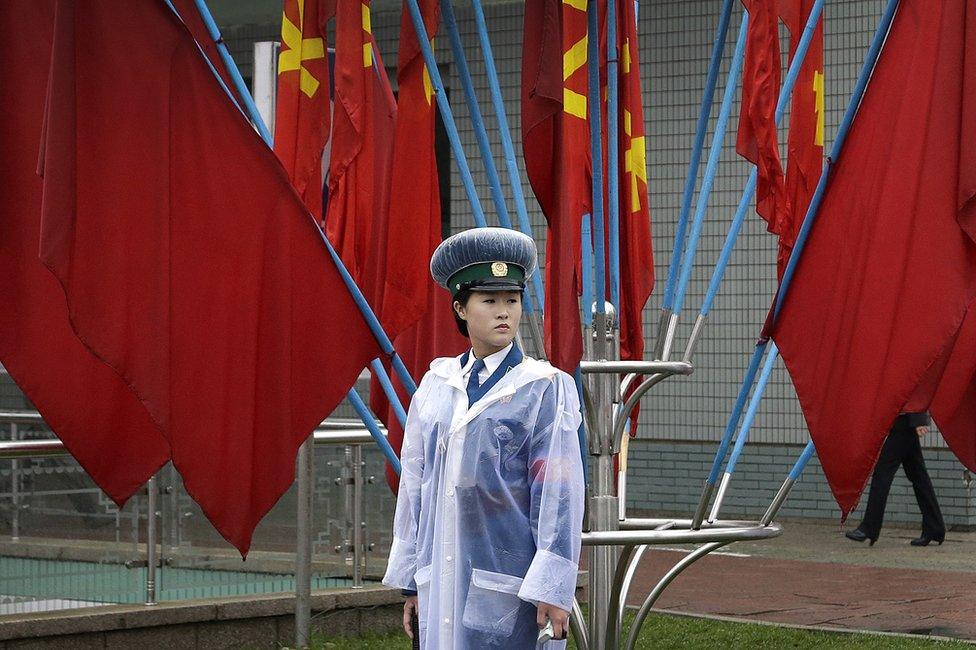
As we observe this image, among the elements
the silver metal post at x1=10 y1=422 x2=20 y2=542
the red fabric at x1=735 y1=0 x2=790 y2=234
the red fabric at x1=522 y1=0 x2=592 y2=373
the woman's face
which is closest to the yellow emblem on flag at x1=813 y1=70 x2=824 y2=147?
the red fabric at x1=735 y1=0 x2=790 y2=234

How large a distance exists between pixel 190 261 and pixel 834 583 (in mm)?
6727

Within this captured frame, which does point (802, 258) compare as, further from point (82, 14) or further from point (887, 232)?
point (82, 14)

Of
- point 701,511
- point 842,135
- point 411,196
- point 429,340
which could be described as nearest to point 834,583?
point 429,340

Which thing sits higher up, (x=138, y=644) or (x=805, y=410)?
(x=805, y=410)

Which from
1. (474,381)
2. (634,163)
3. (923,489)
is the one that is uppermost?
(634,163)

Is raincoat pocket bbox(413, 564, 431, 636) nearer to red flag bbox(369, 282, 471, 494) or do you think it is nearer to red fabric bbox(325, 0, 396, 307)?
red fabric bbox(325, 0, 396, 307)

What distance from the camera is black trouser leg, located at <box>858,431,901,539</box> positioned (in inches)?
494

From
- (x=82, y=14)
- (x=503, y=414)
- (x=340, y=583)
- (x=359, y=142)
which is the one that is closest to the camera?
(x=503, y=414)

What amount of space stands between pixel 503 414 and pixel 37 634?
3.84 metres

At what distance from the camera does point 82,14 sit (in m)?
5.03

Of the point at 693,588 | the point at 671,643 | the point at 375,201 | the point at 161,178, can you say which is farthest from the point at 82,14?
the point at 693,588

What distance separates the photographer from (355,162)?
21.7 ft

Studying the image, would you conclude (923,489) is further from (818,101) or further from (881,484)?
(818,101)

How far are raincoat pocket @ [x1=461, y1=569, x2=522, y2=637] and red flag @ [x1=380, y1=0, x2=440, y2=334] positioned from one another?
186cm
